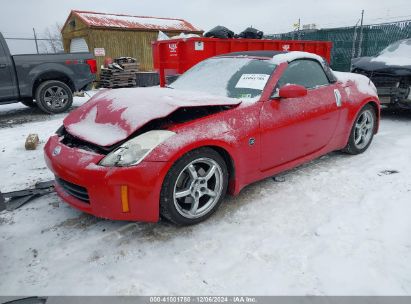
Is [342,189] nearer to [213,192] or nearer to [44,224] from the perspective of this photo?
[213,192]

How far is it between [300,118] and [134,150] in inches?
70.7

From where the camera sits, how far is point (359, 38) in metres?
13.9

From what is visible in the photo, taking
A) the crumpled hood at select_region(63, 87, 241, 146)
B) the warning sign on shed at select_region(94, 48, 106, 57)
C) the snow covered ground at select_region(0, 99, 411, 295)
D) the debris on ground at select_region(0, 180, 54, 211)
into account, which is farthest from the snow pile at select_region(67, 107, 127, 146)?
the warning sign on shed at select_region(94, 48, 106, 57)

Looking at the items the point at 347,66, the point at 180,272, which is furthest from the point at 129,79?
the point at 180,272

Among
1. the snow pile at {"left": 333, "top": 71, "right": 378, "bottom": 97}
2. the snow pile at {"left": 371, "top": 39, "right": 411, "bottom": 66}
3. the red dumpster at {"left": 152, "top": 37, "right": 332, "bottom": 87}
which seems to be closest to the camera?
the snow pile at {"left": 333, "top": 71, "right": 378, "bottom": 97}

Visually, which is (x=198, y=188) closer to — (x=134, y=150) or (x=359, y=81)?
(x=134, y=150)

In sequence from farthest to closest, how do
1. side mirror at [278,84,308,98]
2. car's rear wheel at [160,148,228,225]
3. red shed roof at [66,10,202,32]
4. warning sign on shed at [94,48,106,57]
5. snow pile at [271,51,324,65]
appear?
red shed roof at [66,10,202,32] < warning sign on shed at [94,48,106,57] < snow pile at [271,51,324,65] < side mirror at [278,84,308,98] < car's rear wheel at [160,148,228,225]

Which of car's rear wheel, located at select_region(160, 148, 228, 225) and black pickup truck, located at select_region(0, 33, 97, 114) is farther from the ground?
black pickup truck, located at select_region(0, 33, 97, 114)

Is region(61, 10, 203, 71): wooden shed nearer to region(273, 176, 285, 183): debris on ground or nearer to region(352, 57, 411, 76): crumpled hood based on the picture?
region(352, 57, 411, 76): crumpled hood

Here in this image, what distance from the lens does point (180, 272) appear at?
229cm

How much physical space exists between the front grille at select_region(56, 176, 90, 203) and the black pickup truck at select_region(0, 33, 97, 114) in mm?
5414

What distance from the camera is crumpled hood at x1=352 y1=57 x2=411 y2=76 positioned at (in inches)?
238

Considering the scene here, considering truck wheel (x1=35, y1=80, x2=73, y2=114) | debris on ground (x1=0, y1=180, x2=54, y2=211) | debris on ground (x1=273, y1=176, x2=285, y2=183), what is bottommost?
debris on ground (x1=273, y1=176, x2=285, y2=183)

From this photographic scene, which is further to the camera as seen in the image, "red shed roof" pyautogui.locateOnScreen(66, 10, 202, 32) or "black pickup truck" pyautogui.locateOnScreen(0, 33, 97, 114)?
"red shed roof" pyautogui.locateOnScreen(66, 10, 202, 32)
